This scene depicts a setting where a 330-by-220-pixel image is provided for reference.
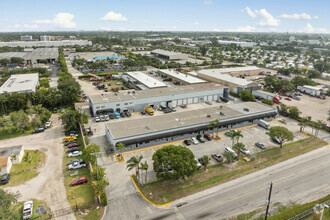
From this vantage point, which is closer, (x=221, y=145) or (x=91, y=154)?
(x=91, y=154)

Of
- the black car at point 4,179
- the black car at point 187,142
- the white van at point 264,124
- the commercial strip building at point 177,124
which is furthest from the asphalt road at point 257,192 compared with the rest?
the black car at point 4,179

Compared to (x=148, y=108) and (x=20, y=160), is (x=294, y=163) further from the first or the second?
(x=20, y=160)

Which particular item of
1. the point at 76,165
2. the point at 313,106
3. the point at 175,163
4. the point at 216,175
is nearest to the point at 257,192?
the point at 216,175

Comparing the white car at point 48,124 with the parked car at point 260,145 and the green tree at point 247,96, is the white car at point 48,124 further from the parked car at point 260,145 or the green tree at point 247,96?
the green tree at point 247,96

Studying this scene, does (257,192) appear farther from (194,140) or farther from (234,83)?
(234,83)

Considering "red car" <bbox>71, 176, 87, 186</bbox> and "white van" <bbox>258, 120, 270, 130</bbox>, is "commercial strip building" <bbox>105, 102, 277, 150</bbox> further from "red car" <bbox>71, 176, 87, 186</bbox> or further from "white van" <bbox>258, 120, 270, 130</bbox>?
"red car" <bbox>71, 176, 87, 186</bbox>

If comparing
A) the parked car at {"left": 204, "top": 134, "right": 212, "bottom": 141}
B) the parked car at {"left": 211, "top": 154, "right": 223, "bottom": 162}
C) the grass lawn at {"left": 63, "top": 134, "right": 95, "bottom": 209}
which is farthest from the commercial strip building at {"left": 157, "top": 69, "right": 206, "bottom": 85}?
the grass lawn at {"left": 63, "top": 134, "right": 95, "bottom": 209}
